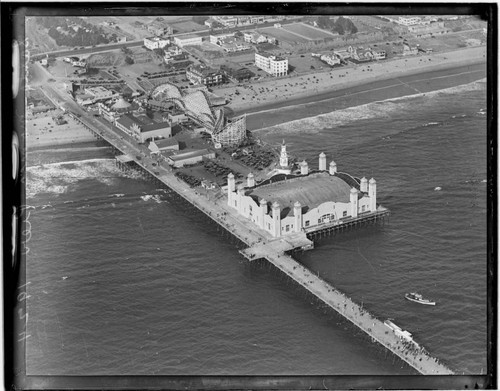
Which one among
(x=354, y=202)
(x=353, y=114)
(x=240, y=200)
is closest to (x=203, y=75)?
(x=353, y=114)

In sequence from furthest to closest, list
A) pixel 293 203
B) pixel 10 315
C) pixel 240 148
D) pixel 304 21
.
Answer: pixel 304 21 → pixel 240 148 → pixel 293 203 → pixel 10 315

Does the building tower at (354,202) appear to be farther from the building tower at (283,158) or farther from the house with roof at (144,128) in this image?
the house with roof at (144,128)

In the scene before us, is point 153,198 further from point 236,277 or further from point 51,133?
point 51,133

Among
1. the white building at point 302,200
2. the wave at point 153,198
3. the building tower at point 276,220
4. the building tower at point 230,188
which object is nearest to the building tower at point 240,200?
the white building at point 302,200

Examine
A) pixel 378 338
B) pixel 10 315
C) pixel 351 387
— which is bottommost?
pixel 378 338

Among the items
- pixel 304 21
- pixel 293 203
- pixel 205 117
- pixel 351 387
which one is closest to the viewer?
pixel 351 387

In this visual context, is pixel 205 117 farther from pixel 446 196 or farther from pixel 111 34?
pixel 446 196

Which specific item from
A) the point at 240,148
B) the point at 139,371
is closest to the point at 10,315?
the point at 139,371
